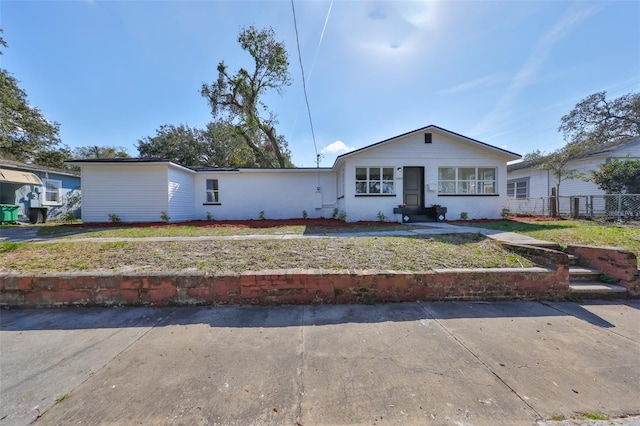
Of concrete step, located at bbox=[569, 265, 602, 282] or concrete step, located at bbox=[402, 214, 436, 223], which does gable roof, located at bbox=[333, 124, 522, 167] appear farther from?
concrete step, located at bbox=[569, 265, 602, 282]

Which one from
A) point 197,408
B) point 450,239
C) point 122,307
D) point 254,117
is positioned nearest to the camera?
point 197,408

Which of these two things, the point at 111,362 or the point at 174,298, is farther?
the point at 174,298

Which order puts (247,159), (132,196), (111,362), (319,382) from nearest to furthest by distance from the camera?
(319,382)
(111,362)
(132,196)
(247,159)

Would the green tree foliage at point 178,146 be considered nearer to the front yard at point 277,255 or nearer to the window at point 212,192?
the window at point 212,192

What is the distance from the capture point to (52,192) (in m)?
15.6

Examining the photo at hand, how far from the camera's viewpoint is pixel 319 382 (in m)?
2.12

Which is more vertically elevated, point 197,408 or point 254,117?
point 254,117

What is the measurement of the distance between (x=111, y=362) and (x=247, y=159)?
1004 inches

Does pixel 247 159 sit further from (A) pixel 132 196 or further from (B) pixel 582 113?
(B) pixel 582 113

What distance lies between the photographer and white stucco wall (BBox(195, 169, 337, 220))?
45.4 feet

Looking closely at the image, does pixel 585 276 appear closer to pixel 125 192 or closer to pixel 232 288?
pixel 232 288

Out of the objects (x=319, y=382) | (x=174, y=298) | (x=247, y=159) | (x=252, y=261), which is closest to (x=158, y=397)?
(x=319, y=382)

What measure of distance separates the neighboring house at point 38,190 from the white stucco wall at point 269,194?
8.56 metres

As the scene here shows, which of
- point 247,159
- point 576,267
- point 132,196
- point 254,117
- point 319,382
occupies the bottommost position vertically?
point 319,382
